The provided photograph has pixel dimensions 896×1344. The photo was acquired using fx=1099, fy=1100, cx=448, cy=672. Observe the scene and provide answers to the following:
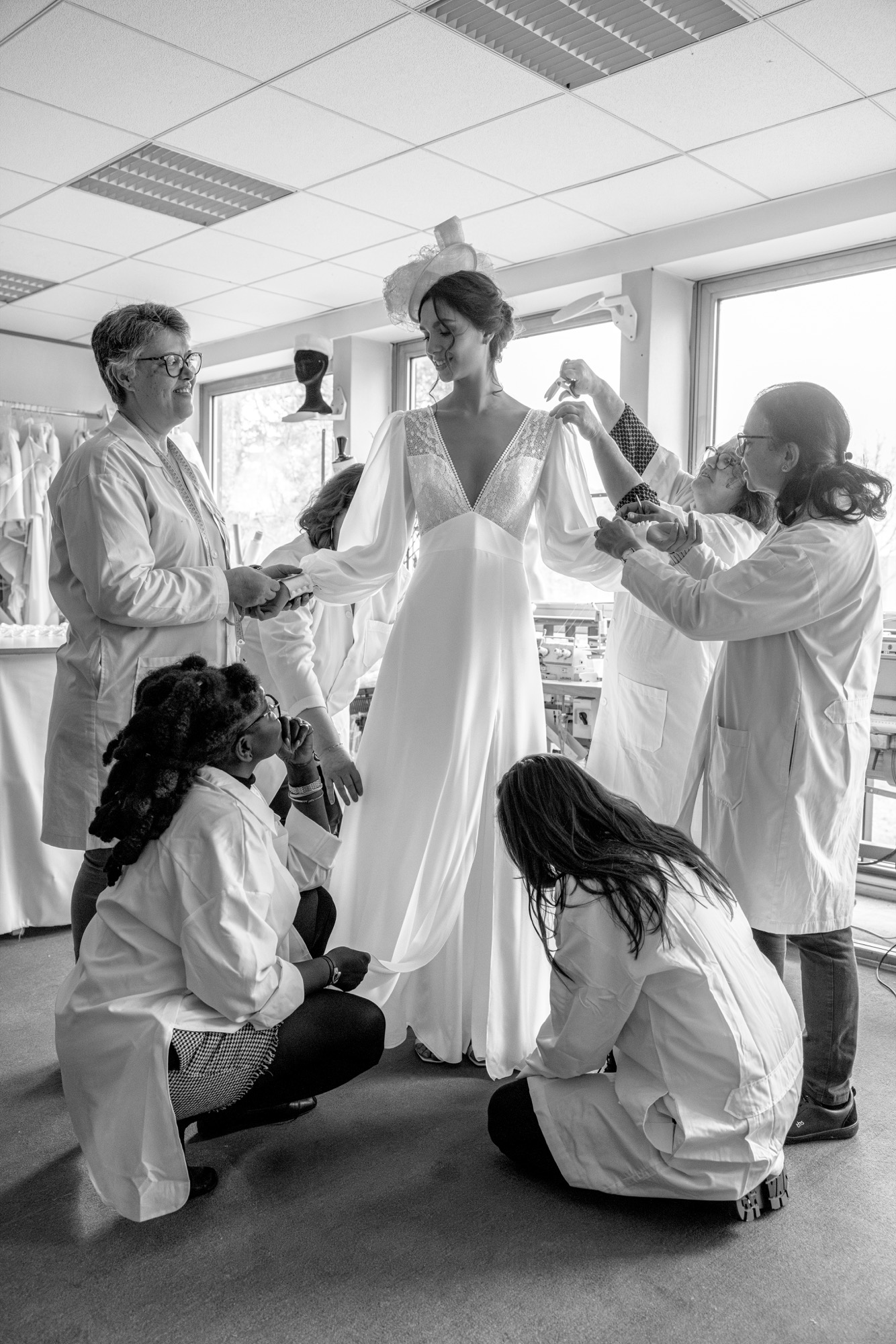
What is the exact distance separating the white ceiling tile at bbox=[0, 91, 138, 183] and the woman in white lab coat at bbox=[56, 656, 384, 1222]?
2.75 metres

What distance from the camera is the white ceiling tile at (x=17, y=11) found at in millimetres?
2957

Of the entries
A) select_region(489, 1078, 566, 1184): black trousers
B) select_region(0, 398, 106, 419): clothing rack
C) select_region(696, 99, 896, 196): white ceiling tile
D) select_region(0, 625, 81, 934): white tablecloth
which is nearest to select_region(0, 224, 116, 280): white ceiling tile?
select_region(0, 398, 106, 419): clothing rack

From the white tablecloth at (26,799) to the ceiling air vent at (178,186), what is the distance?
1.99m

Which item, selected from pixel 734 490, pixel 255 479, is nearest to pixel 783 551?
pixel 734 490

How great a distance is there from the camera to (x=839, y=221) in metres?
4.17

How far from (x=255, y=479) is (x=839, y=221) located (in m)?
4.34

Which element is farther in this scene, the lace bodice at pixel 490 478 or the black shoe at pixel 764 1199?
the lace bodice at pixel 490 478

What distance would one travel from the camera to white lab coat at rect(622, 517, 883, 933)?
1.92m

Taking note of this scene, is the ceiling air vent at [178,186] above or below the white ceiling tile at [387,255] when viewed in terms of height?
above

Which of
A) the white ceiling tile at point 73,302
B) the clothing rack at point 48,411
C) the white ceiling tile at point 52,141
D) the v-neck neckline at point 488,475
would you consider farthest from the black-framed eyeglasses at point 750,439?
the clothing rack at point 48,411

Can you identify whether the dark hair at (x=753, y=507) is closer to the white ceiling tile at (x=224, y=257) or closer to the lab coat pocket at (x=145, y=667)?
the lab coat pocket at (x=145, y=667)

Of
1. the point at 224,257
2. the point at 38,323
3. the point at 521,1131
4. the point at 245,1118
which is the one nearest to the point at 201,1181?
the point at 245,1118

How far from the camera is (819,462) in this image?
2006 millimetres

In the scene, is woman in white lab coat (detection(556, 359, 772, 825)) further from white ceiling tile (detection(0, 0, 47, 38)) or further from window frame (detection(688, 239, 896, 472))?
window frame (detection(688, 239, 896, 472))
